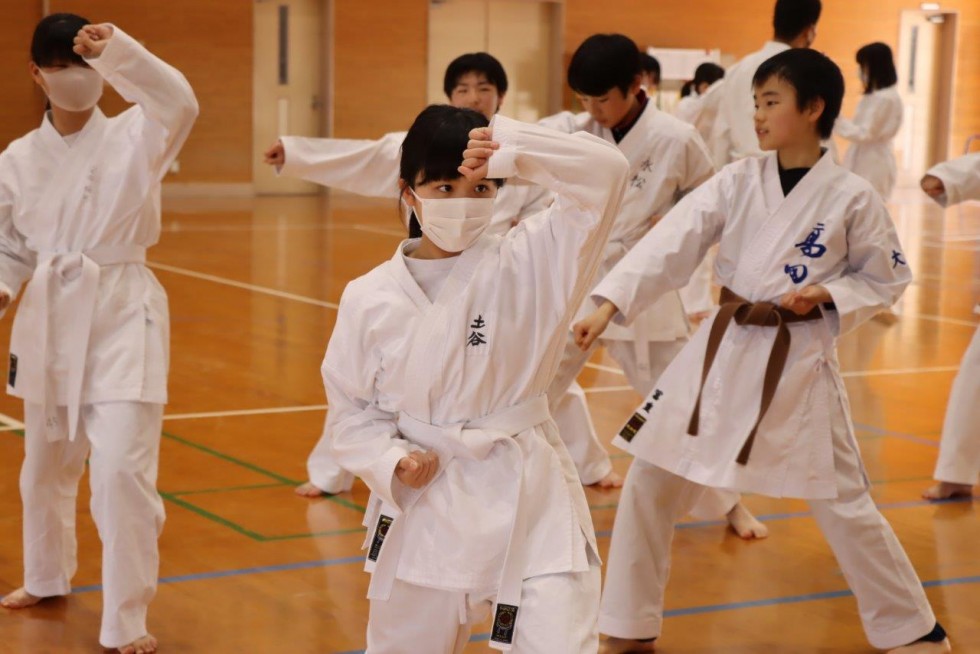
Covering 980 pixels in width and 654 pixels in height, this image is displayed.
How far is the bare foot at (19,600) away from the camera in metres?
4.00

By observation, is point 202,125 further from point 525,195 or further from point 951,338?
point 525,195

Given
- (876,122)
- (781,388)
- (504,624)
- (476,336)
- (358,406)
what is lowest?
(504,624)

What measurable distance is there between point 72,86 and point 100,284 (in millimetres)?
549

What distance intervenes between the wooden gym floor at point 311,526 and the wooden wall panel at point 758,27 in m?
11.7

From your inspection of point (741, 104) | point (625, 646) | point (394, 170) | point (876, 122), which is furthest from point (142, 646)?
point (876, 122)

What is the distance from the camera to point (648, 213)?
4910 mm

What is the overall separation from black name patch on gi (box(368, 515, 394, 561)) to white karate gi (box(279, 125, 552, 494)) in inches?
60.5

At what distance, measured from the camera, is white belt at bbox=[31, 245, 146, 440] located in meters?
3.71

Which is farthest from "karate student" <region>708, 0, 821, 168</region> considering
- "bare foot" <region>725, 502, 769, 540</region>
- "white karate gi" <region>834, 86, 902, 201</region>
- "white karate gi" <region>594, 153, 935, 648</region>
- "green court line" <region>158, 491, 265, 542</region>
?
"white karate gi" <region>834, 86, 902, 201</region>

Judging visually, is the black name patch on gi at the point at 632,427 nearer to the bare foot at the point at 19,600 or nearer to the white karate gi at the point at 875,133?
the bare foot at the point at 19,600

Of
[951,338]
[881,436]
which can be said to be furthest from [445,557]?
[951,338]

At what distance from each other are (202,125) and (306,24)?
2099 mm

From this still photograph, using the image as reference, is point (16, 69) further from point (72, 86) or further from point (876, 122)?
point (72, 86)

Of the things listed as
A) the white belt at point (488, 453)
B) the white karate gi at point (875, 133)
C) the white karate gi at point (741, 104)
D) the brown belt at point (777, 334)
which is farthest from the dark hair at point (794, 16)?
the white karate gi at point (875, 133)
